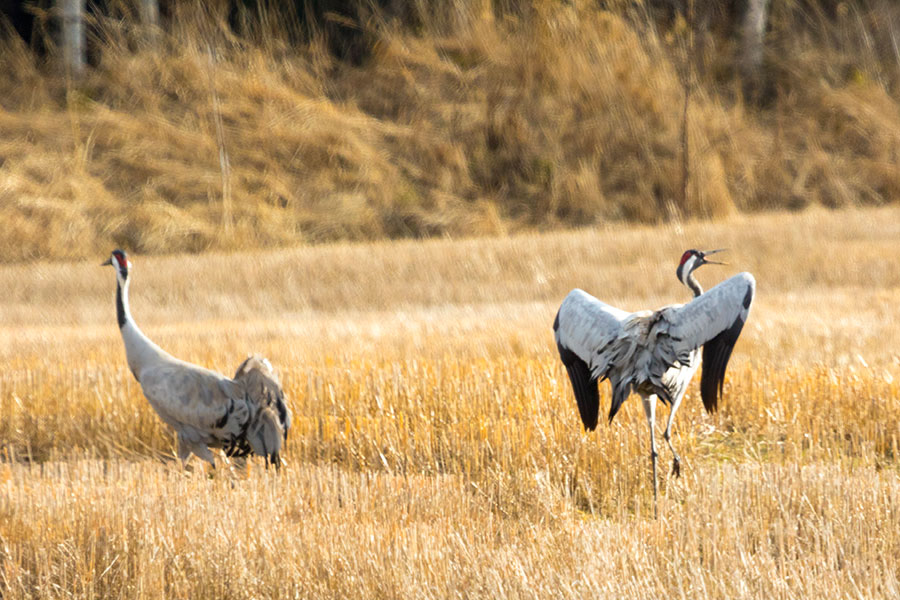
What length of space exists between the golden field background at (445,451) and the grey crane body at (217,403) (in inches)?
8.5

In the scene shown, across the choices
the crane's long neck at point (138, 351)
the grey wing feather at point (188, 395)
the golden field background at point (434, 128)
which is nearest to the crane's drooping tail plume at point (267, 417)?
the grey wing feather at point (188, 395)

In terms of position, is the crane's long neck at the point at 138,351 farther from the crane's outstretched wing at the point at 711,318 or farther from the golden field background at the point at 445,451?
the crane's outstretched wing at the point at 711,318

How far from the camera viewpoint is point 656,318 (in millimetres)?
5473

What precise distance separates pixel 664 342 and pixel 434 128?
13.1 m

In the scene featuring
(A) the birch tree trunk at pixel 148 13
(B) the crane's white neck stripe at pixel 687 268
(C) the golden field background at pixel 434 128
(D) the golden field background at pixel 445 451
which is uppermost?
(A) the birch tree trunk at pixel 148 13

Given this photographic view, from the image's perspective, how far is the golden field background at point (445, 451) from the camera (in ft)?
13.9

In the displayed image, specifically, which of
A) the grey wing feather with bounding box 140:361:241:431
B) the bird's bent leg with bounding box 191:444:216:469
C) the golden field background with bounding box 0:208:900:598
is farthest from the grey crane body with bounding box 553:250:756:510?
the bird's bent leg with bounding box 191:444:216:469

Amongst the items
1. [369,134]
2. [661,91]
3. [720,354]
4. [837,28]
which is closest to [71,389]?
[720,354]

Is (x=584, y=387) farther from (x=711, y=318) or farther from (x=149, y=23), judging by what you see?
(x=149, y=23)

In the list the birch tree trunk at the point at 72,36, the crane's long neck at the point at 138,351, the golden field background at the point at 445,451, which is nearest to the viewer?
the golden field background at the point at 445,451

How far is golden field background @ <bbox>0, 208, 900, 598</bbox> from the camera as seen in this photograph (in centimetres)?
423

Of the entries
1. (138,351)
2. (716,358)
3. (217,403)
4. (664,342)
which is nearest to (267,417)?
(217,403)

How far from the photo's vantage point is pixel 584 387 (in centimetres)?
587

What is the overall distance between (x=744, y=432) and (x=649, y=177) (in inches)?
412
